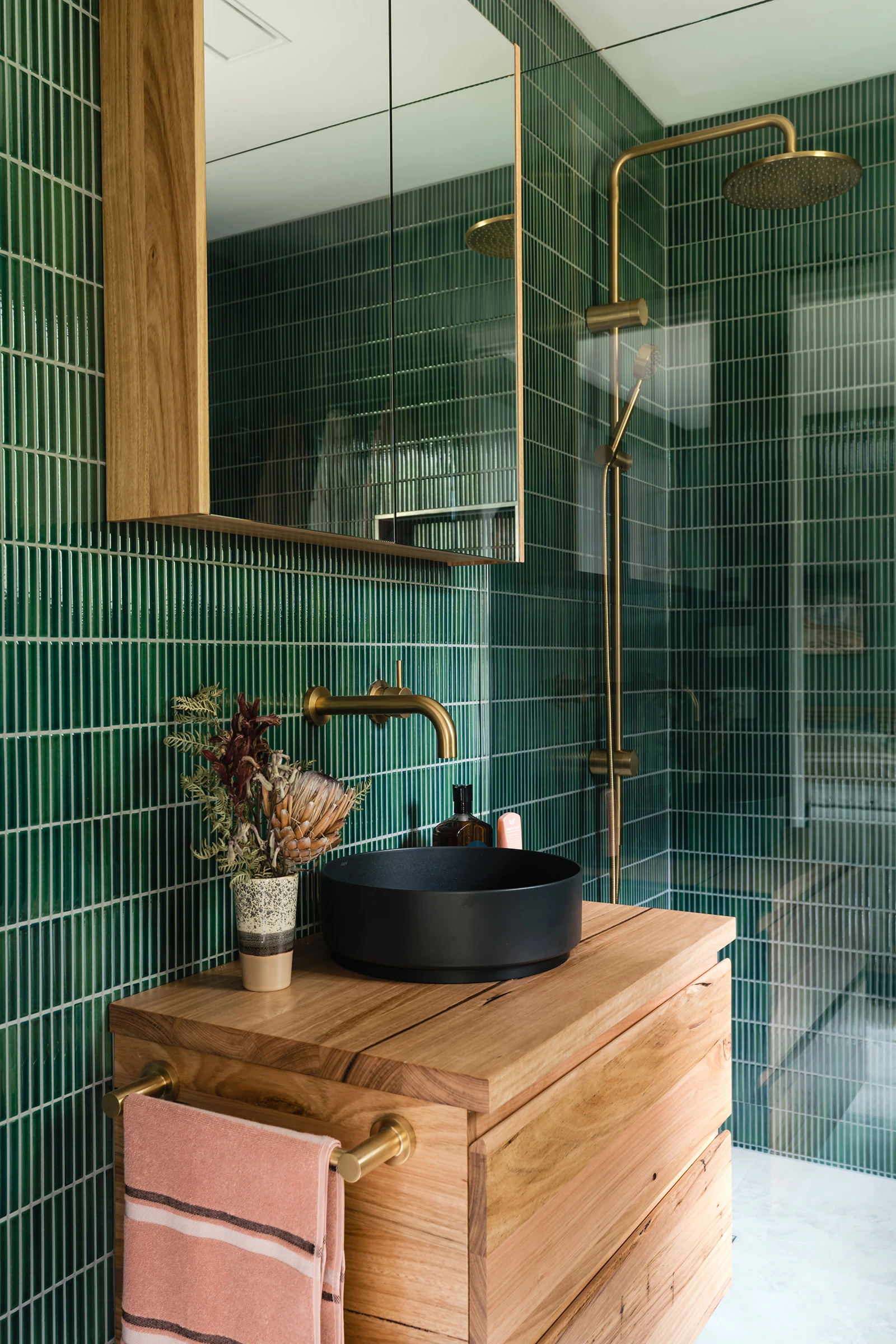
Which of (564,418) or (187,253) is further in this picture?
(564,418)

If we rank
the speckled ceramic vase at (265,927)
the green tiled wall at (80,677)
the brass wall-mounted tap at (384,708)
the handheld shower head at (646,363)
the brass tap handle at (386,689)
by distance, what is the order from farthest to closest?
the handheld shower head at (646,363) < the brass tap handle at (386,689) < the brass wall-mounted tap at (384,708) < the speckled ceramic vase at (265,927) < the green tiled wall at (80,677)

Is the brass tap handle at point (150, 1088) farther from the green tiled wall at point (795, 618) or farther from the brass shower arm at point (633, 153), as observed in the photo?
the brass shower arm at point (633, 153)

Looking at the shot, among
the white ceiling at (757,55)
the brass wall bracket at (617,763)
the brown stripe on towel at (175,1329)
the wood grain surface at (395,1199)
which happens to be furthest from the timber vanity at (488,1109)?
the white ceiling at (757,55)

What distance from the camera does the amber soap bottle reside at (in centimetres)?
165

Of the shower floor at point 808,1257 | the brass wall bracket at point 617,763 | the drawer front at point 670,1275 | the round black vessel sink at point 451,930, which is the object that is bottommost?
the shower floor at point 808,1257

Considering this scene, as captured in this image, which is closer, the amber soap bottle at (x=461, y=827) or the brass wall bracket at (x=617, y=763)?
the amber soap bottle at (x=461, y=827)

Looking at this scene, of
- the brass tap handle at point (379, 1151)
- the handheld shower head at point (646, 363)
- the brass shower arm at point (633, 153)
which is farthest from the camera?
the handheld shower head at point (646, 363)

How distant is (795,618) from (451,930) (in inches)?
34.6

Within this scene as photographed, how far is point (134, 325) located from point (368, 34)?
1.91ft

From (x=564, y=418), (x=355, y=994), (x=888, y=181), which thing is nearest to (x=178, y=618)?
(x=355, y=994)

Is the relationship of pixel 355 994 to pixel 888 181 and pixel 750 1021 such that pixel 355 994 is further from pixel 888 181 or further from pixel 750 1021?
pixel 888 181

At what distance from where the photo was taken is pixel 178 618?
48.5 inches

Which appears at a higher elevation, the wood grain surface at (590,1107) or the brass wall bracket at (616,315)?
the brass wall bracket at (616,315)

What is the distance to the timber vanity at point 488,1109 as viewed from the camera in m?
0.95
